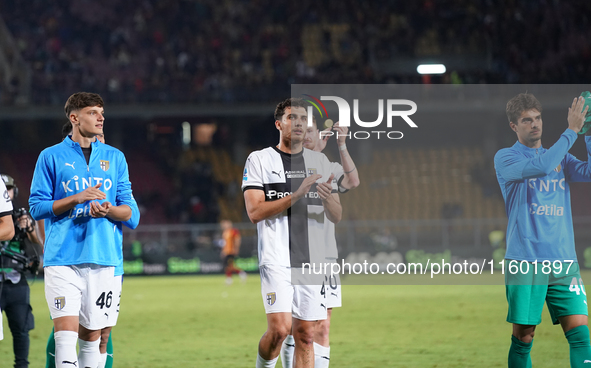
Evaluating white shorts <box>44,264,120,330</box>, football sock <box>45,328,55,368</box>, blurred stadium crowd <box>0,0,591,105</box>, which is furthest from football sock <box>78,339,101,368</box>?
blurred stadium crowd <box>0,0,591,105</box>

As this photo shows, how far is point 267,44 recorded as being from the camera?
34.4 meters

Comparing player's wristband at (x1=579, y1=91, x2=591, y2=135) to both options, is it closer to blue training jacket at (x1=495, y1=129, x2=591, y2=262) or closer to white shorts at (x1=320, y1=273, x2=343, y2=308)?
blue training jacket at (x1=495, y1=129, x2=591, y2=262)

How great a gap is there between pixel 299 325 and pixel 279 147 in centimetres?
158

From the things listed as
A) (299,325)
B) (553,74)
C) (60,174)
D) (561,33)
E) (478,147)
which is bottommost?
(299,325)

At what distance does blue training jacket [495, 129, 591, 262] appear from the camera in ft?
20.6

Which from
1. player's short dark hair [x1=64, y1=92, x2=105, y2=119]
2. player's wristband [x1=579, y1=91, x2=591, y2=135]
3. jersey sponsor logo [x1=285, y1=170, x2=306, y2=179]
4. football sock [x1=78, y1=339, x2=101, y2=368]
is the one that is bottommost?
football sock [x1=78, y1=339, x2=101, y2=368]

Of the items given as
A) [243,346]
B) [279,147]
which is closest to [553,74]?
[243,346]

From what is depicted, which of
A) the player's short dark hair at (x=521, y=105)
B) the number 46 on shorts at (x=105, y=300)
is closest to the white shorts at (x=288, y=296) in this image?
the number 46 on shorts at (x=105, y=300)

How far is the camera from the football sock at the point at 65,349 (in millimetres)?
5559

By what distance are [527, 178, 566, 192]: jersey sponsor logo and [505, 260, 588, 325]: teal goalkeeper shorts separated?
676 mm

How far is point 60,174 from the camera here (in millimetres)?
5922

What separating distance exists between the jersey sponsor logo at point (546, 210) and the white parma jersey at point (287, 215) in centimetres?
187

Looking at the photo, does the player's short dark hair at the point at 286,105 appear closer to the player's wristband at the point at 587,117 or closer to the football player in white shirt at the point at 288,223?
the football player in white shirt at the point at 288,223

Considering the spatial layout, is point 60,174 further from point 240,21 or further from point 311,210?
point 240,21
